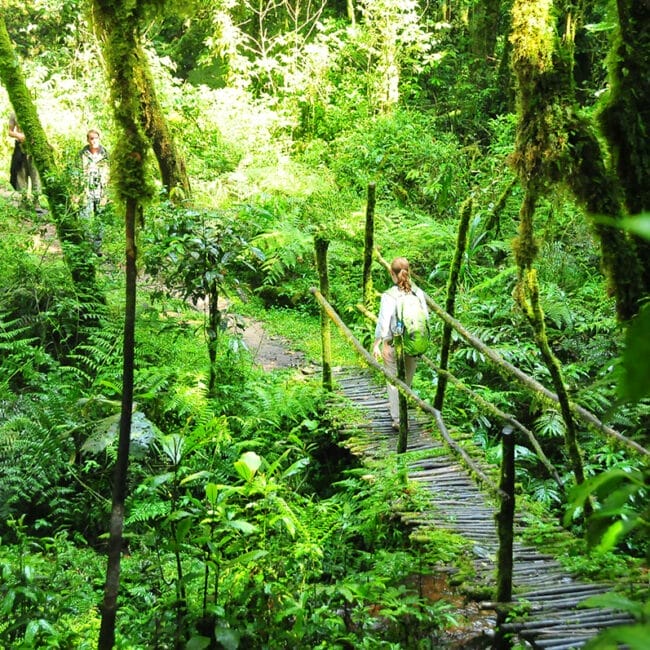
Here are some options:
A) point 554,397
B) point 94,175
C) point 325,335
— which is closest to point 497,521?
point 554,397

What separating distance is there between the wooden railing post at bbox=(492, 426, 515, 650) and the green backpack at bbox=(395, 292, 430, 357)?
215 centimetres

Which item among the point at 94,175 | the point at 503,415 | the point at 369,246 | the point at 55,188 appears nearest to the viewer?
the point at 503,415

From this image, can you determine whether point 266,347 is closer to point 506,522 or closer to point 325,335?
point 325,335

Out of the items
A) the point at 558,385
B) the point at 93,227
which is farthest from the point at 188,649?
the point at 93,227

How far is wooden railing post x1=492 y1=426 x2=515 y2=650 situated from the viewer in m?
3.37

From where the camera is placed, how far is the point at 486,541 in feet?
→ 13.8

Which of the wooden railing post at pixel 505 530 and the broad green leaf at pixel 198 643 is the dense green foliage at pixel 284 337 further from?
the wooden railing post at pixel 505 530

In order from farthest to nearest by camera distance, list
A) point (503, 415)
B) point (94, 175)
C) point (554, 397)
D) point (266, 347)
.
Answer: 1. point (266, 347)
2. point (94, 175)
3. point (554, 397)
4. point (503, 415)

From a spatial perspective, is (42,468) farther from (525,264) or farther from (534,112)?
(534,112)

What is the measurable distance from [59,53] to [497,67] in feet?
31.0

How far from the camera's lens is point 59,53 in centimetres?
1566

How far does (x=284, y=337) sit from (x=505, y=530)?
6.35 m

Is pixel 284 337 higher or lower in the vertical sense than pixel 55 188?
lower

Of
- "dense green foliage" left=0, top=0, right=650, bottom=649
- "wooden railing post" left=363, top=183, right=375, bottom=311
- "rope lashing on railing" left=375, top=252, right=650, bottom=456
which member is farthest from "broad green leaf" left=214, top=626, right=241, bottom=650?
"wooden railing post" left=363, top=183, right=375, bottom=311
